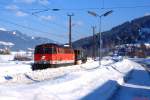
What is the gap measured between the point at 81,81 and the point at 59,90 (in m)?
5.46

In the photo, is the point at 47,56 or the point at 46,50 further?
the point at 46,50

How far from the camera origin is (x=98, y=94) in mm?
22734

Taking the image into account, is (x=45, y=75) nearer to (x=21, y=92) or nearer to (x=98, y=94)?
(x=98, y=94)

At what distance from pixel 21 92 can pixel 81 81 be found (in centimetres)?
972

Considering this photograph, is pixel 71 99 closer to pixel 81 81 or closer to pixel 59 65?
pixel 81 81

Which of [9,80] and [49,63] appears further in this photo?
[49,63]

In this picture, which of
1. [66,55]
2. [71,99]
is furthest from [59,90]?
[66,55]

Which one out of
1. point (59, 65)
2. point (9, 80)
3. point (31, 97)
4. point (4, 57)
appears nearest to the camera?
point (31, 97)

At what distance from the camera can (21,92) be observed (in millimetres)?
15305

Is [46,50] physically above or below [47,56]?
above

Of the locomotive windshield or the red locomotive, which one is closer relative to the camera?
the red locomotive

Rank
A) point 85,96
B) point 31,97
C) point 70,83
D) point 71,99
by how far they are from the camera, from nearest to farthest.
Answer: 1. point 31,97
2. point 71,99
3. point 85,96
4. point 70,83

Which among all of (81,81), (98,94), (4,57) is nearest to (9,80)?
(81,81)

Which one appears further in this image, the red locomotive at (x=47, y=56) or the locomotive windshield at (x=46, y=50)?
the locomotive windshield at (x=46, y=50)
